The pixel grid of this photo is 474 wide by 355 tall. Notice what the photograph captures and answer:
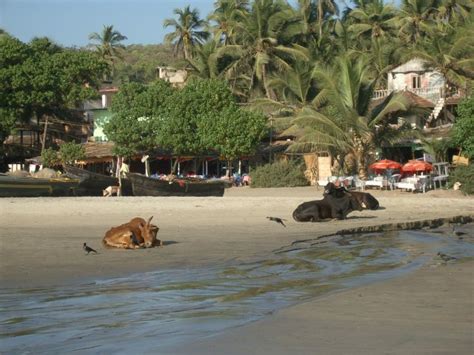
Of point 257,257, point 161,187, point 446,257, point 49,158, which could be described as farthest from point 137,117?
point 446,257

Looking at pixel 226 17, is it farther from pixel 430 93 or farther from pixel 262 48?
pixel 430 93

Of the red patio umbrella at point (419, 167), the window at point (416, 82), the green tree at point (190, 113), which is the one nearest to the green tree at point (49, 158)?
the green tree at point (190, 113)

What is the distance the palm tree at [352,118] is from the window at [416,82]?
14.4m

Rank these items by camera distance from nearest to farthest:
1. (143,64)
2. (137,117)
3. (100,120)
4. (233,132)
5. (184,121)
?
(233,132), (184,121), (137,117), (100,120), (143,64)

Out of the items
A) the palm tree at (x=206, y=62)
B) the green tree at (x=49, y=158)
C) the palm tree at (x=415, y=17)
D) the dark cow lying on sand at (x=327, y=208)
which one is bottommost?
the dark cow lying on sand at (x=327, y=208)

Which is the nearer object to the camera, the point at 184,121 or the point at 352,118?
the point at 352,118

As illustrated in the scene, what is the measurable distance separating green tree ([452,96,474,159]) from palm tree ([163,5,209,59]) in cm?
3400

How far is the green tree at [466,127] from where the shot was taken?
35.2 metres

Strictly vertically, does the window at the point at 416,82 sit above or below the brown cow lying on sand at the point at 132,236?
above

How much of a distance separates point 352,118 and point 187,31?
103 ft

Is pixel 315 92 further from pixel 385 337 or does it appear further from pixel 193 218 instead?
pixel 385 337

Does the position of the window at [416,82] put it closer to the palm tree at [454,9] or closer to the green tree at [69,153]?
the palm tree at [454,9]

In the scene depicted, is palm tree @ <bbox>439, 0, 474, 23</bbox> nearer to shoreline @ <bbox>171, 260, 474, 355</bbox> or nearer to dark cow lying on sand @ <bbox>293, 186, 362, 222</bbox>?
dark cow lying on sand @ <bbox>293, 186, 362, 222</bbox>

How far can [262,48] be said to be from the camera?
177 feet
